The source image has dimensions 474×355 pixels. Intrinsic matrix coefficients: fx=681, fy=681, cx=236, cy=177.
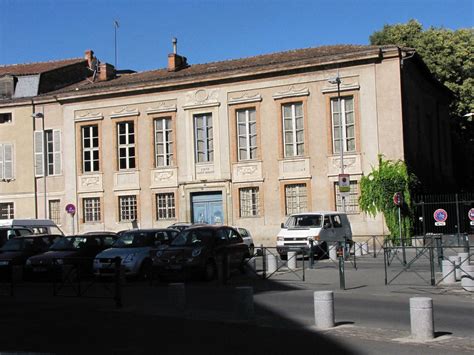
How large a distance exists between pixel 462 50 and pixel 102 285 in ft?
123

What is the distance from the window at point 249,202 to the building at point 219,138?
79 millimetres

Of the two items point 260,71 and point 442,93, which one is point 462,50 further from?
point 260,71

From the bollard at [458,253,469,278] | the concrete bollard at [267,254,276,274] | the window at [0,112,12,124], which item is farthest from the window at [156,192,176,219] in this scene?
the bollard at [458,253,469,278]

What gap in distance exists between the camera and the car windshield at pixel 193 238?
19.8 meters

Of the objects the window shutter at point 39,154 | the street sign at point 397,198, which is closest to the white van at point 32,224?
the window shutter at point 39,154

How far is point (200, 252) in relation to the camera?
19266 millimetres

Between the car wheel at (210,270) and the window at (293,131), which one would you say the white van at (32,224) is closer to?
the car wheel at (210,270)

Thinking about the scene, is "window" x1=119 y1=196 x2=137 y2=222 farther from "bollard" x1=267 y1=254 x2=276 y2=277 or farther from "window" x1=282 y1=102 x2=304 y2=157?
"bollard" x1=267 y1=254 x2=276 y2=277

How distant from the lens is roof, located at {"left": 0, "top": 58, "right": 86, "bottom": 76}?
4437 cm

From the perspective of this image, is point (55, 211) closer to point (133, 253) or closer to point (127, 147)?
point (127, 147)

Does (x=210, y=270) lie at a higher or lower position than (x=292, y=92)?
lower

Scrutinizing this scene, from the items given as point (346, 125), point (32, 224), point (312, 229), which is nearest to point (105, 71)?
point (32, 224)

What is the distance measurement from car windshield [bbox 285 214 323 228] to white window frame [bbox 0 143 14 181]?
21979 mm

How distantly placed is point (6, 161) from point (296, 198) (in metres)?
18.8
